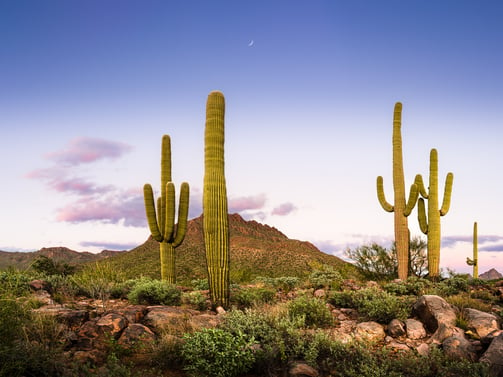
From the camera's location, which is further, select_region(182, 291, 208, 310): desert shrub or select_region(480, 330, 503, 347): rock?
select_region(182, 291, 208, 310): desert shrub

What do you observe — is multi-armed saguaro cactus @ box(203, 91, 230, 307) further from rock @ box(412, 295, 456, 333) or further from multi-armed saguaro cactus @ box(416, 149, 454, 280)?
multi-armed saguaro cactus @ box(416, 149, 454, 280)

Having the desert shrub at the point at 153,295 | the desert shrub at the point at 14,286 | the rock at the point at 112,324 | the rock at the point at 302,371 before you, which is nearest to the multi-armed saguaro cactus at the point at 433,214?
the desert shrub at the point at 153,295

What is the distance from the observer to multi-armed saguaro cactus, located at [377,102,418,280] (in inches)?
798

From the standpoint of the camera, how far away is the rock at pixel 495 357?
6.88 meters

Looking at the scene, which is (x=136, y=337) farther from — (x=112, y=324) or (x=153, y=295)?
(x=153, y=295)

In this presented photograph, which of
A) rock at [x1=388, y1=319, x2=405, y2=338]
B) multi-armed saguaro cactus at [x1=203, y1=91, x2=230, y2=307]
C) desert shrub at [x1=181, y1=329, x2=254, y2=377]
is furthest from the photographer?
multi-armed saguaro cactus at [x1=203, y1=91, x2=230, y2=307]

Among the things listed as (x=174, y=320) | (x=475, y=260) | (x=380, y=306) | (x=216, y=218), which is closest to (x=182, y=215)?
(x=216, y=218)

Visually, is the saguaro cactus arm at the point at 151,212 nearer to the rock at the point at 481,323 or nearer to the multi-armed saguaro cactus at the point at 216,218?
the multi-armed saguaro cactus at the point at 216,218

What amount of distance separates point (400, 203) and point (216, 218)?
39.4 ft

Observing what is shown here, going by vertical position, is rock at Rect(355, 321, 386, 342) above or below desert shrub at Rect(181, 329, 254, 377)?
below

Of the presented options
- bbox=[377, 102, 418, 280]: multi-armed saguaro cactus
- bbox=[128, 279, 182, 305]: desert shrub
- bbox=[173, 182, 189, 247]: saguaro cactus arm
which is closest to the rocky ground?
bbox=[128, 279, 182, 305]: desert shrub

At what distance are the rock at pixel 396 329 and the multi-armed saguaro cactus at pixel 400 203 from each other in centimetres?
1162

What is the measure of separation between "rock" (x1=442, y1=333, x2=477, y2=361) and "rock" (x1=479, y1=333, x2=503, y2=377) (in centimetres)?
35

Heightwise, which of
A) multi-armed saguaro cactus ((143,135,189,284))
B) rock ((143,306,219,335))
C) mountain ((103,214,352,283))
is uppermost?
multi-armed saguaro cactus ((143,135,189,284))
